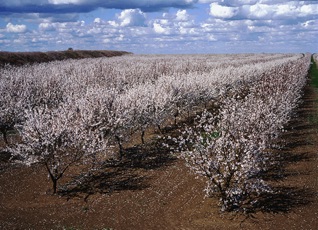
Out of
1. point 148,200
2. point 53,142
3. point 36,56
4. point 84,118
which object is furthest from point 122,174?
point 36,56

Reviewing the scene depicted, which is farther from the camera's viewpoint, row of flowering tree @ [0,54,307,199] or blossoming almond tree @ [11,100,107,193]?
row of flowering tree @ [0,54,307,199]

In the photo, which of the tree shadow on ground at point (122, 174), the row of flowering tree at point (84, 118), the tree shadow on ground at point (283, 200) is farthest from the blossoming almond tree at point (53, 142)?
the tree shadow on ground at point (283, 200)

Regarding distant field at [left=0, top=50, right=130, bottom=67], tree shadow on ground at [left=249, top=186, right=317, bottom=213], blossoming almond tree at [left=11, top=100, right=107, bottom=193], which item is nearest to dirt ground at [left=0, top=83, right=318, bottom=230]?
tree shadow on ground at [left=249, top=186, right=317, bottom=213]

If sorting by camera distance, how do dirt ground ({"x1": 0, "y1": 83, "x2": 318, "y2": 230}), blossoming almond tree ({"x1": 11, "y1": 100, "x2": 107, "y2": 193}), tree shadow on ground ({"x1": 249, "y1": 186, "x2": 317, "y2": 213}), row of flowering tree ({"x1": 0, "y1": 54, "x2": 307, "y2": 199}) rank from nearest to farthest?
1. dirt ground ({"x1": 0, "y1": 83, "x2": 318, "y2": 230})
2. tree shadow on ground ({"x1": 249, "y1": 186, "x2": 317, "y2": 213})
3. blossoming almond tree ({"x1": 11, "y1": 100, "x2": 107, "y2": 193})
4. row of flowering tree ({"x1": 0, "y1": 54, "x2": 307, "y2": 199})

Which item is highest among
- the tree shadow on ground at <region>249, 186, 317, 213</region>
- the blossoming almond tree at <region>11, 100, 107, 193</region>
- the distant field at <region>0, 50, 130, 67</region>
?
the distant field at <region>0, 50, 130, 67</region>

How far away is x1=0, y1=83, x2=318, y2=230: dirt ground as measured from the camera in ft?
48.1

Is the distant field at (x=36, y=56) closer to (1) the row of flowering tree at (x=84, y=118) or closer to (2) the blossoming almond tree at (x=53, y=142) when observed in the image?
(1) the row of flowering tree at (x=84, y=118)

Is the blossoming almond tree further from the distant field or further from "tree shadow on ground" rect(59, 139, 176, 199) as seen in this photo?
the distant field

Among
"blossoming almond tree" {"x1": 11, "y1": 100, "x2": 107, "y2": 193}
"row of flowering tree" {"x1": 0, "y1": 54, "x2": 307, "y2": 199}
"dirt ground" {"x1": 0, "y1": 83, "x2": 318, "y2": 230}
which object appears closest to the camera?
"dirt ground" {"x1": 0, "y1": 83, "x2": 318, "y2": 230}

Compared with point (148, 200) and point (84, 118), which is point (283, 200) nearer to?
point (148, 200)

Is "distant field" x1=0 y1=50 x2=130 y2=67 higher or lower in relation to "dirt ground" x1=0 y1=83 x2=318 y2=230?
higher

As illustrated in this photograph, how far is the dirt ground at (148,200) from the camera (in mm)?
14664

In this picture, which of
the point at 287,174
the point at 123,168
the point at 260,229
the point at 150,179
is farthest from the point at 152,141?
the point at 260,229

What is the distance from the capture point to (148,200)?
1720cm
